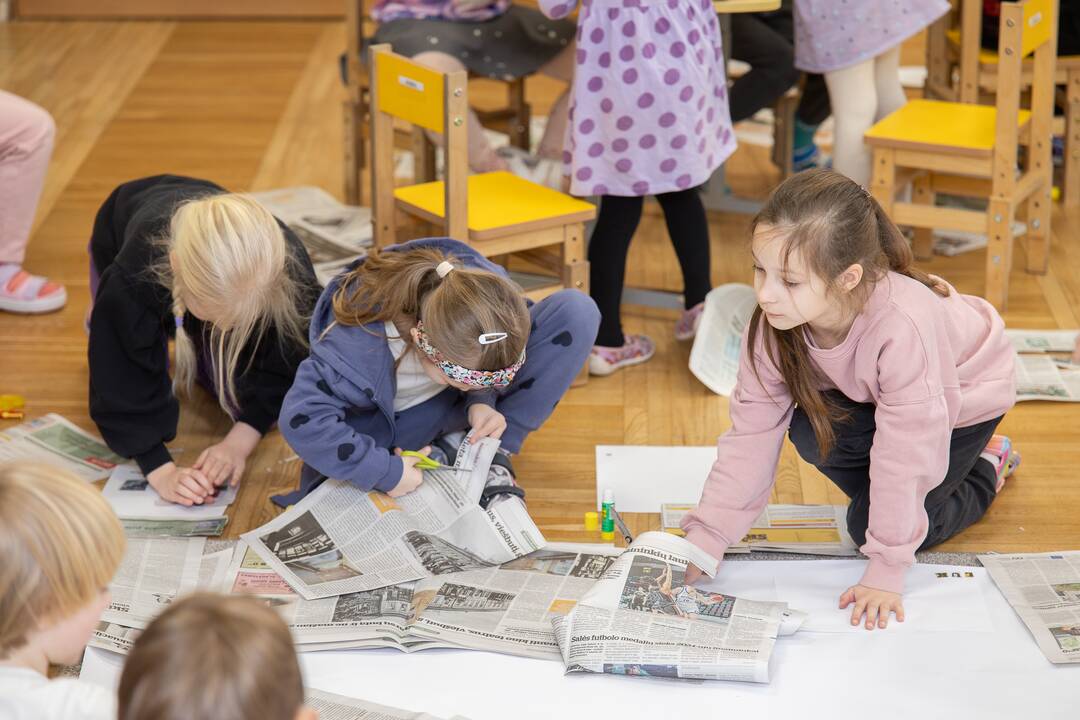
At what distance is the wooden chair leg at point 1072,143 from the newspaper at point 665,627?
1.75 m

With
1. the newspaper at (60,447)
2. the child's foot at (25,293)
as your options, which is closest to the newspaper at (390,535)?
the newspaper at (60,447)

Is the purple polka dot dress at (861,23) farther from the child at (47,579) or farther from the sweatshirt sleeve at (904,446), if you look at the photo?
the child at (47,579)

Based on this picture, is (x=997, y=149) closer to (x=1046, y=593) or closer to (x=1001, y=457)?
(x=1001, y=457)

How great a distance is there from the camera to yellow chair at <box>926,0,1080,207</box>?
2.79m

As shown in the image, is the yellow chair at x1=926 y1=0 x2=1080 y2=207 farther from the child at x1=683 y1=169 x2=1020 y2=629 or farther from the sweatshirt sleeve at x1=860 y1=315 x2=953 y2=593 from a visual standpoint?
the sweatshirt sleeve at x1=860 y1=315 x2=953 y2=593

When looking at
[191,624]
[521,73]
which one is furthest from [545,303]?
[191,624]

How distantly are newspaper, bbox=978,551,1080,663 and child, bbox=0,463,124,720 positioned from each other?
108 cm

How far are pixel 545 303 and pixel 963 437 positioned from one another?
0.64 m

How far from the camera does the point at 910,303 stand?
1.57 m

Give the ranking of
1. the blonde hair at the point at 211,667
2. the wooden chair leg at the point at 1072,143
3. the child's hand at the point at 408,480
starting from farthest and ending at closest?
1. the wooden chair leg at the point at 1072,143
2. the child's hand at the point at 408,480
3. the blonde hair at the point at 211,667

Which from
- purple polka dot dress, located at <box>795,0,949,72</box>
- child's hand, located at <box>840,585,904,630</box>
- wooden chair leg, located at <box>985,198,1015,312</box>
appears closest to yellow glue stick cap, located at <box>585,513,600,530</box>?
child's hand, located at <box>840,585,904,630</box>

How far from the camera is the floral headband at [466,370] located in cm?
171

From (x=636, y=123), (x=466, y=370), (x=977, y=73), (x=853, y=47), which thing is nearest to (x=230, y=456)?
(x=466, y=370)

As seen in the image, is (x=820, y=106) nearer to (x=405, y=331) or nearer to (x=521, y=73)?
(x=521, y=73)
